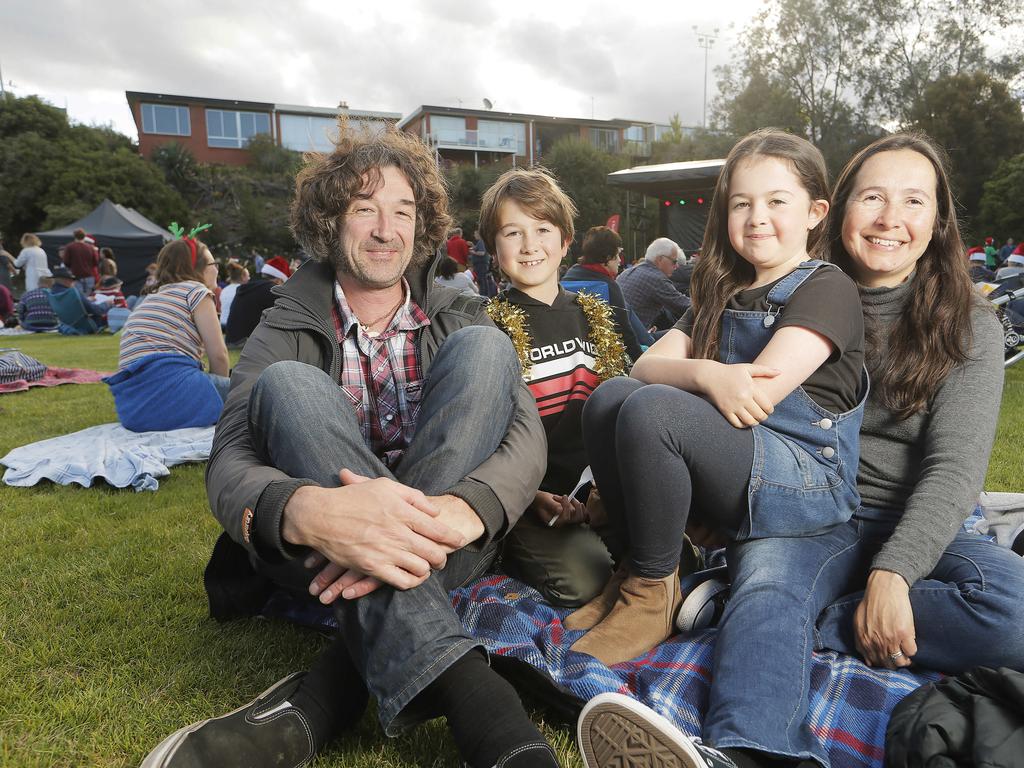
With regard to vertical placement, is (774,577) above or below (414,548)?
below

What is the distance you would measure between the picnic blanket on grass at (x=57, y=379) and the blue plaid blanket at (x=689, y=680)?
729 cm

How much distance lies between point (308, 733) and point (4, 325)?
17662mm

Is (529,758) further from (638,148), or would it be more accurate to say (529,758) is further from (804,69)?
(638,148)

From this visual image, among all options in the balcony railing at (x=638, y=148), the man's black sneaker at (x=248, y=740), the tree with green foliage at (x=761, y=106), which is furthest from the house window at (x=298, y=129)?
the man's black sneaker at (x=248, y=740)

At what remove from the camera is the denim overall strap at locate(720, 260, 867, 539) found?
188 cm

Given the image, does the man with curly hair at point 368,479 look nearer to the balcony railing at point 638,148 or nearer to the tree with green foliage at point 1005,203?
the tree with green foliage at point 1005,203

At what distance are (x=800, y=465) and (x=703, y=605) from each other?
0.52m

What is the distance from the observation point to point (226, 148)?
49094 mm

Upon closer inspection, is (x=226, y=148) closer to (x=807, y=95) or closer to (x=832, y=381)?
(x=807, y=95)

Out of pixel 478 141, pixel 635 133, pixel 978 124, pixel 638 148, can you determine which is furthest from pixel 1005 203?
pixel 478 141

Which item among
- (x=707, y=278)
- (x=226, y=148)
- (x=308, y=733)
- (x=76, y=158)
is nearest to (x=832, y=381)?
(x=707, y=278)

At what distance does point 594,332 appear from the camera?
296cm

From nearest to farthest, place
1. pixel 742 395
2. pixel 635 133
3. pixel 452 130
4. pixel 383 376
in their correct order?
pixel 742 395
pixel 383 376
pixel 452 130
pixel 635 133

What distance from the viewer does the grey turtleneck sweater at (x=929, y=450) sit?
1.81 meters
